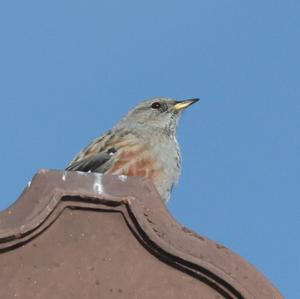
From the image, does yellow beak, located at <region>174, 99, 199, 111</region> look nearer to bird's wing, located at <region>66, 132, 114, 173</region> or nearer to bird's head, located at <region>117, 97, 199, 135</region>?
bird's head, located at <region>117, 97, 199, 135</region>

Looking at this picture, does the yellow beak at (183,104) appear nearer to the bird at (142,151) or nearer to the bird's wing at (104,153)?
the bird at (142,151)

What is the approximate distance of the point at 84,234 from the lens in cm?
386

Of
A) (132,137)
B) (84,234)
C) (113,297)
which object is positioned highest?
(132,137)

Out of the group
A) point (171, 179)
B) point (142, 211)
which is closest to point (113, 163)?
point (171, 179)

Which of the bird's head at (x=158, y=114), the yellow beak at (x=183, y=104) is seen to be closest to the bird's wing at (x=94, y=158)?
the bird's head at (x=158, y=114)

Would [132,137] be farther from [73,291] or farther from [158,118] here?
[73,291]

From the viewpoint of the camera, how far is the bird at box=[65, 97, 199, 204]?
847cm

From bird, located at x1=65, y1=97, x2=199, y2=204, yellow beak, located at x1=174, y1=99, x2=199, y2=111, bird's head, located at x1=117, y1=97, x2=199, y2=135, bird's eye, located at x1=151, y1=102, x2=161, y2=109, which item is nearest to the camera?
bird, located at x1=65, y1=97, x2=199, y2=204

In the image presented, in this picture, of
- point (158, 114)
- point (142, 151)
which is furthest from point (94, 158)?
point (158, 114)

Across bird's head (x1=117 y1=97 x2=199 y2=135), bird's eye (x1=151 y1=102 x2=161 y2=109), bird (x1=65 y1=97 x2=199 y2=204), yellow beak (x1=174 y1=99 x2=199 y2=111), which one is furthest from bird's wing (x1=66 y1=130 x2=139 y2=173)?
bird's eye (x1=151 y1=102 x2=161 y2=109)

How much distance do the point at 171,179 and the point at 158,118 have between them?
6.06 feet

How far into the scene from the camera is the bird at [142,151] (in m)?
8.47

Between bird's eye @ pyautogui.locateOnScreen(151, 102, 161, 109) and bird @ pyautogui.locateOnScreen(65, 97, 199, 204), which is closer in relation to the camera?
bird @ pyautogui.locateOnScreen(65, 97, 199, 204)

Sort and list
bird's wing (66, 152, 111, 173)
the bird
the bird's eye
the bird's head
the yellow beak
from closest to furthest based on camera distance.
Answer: the bird < bird's wing (66, 152, 111, 173) < the bird's head < the yellow beak < the bird's eye
